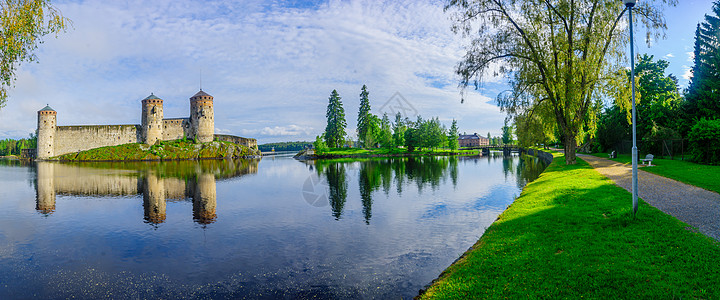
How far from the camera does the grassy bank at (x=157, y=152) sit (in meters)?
85.7

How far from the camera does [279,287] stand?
354 inches

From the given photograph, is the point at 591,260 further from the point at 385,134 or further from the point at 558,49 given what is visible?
the point at 385,134

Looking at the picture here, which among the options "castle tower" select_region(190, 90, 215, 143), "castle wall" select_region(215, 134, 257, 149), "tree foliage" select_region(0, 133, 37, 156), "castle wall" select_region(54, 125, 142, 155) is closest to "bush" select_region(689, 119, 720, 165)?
"castle tower" select_region(190, 90, 215, 143)

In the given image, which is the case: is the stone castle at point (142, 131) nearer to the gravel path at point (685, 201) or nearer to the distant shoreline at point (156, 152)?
the distant shoreline at point (156, 152)

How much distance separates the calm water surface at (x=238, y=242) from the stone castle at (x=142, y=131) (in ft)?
236

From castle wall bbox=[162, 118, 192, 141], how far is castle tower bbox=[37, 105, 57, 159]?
87.8 feet

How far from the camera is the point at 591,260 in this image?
7539mm

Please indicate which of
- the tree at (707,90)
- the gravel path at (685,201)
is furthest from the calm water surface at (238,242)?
the tree at (707,90)

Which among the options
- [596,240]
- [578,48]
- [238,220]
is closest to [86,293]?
[238,220]

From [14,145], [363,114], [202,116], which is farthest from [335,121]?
[14,145]

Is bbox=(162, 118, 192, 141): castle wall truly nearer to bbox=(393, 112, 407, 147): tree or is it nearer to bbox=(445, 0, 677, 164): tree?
bbox=(393, 112, 407, 147): tree

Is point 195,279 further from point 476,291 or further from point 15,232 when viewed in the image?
point 15,232

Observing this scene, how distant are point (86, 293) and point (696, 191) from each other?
2208cm

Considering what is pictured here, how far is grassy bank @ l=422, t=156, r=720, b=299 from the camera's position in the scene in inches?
246
